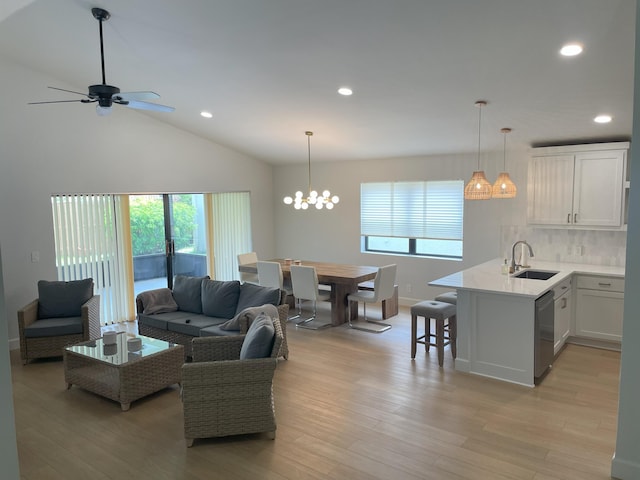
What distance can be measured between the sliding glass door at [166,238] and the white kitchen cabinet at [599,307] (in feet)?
19.3

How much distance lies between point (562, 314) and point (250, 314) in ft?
11.3

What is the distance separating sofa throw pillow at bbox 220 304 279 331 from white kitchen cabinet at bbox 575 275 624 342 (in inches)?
140

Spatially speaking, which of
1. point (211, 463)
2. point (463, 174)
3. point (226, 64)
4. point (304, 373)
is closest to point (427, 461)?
point (211, 463)

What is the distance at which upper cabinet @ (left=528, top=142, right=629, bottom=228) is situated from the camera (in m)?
5.38

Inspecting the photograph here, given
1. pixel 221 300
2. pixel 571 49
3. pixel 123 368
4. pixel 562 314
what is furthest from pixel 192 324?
pixel 571 49

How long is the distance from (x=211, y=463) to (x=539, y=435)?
2450 millimetres

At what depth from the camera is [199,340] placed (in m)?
3.89

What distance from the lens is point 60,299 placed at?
563cm

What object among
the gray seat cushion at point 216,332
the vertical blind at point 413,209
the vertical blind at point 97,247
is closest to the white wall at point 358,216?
the vertical blind at point 413,209

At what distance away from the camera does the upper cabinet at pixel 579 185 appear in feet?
17.6

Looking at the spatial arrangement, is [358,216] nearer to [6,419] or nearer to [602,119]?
[602,119]

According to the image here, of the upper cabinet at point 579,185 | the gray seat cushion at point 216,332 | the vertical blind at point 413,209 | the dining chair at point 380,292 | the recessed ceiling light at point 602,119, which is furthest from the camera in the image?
the vertical blind at point 413,209

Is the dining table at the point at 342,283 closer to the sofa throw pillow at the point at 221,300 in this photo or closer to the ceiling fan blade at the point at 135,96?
the sofa throw pillow at the point at 221,300

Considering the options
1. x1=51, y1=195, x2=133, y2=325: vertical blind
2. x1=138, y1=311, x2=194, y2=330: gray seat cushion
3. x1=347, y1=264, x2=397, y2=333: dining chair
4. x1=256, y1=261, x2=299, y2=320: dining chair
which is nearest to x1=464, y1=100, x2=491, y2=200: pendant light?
x1=347, y1=264, x2=397, y2=333: dining chair
